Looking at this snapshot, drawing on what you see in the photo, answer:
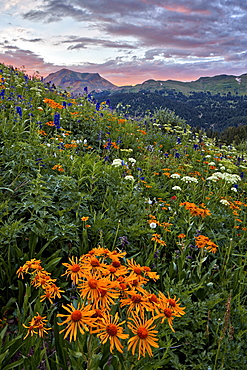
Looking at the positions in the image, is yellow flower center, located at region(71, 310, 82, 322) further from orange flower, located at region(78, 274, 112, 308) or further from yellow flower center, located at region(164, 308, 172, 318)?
yellow flower center, located at region(164, 308, 172, 318)

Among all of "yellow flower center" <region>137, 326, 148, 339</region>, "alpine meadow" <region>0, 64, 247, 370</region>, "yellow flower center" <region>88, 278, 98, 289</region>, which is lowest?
"alpine meadow" <region>0, 64, 247, 370</region>

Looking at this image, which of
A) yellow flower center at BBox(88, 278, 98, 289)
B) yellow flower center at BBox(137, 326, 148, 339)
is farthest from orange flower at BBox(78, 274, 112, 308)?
yellow flower center at BBox(137, 326, 148, 339)

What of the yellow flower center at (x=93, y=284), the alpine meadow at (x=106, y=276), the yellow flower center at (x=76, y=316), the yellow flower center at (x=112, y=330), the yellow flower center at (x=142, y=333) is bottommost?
the alpine meadow at (x=106, y=276)

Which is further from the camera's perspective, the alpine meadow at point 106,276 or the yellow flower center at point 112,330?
the alpine meadow at point 106,276

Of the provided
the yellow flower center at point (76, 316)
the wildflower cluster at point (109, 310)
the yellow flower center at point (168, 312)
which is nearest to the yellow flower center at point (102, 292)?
the wildflower cluster at point (109, 310)

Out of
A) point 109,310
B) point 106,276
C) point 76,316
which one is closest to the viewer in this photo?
point 76,316

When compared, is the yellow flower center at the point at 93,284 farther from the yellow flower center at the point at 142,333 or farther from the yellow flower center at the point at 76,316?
the yellow flower center at the point at 142,333

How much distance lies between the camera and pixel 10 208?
8.57 ft

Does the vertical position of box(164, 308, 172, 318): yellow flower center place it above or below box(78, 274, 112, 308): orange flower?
below

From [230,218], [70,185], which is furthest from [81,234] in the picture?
[230,218]

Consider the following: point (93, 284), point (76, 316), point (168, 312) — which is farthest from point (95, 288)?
point (168, 312)

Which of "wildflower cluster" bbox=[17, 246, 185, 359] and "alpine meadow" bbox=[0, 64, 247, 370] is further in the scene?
"alpine meadow" bbox=[0, 64, 247, 370]

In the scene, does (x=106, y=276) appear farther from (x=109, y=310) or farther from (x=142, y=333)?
(x=142, y=333)

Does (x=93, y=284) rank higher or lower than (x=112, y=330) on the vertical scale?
higher
